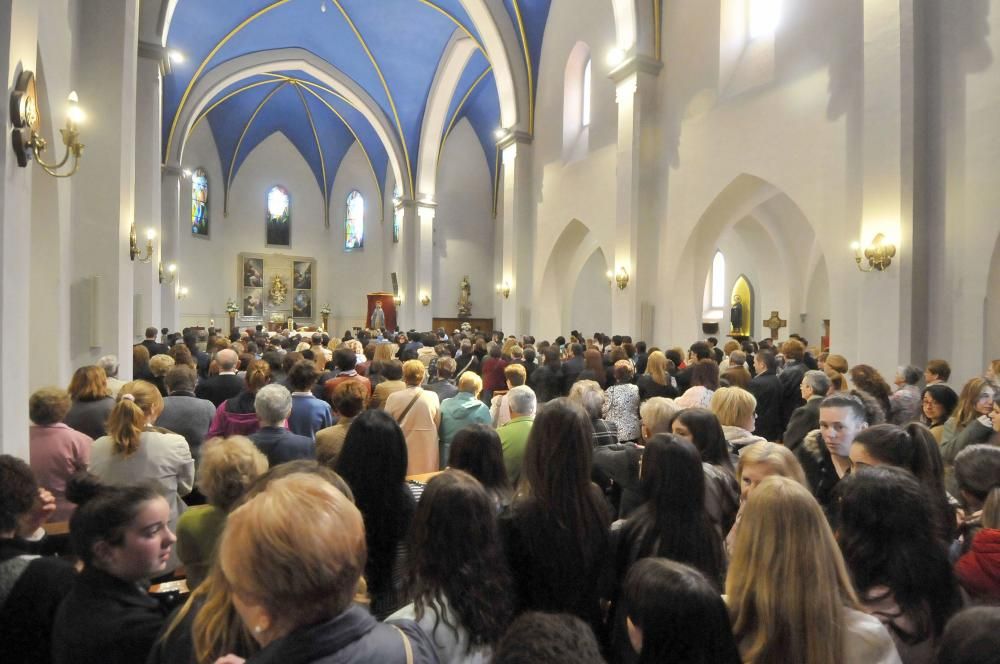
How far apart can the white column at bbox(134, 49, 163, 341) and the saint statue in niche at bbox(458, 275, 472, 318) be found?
13969mm

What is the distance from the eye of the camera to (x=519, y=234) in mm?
17125

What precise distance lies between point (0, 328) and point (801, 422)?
16.1ft

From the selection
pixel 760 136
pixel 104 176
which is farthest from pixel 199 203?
pixel 760 136

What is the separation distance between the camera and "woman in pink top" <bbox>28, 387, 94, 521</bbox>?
11.4ft

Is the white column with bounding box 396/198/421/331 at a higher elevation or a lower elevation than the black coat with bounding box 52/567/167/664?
higher

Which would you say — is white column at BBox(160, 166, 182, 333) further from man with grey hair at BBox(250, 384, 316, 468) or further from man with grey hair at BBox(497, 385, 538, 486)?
man with grey hair at BBox(497, 385, 538, 486)

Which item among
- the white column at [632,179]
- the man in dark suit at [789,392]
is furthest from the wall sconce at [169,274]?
the man in dark suit at [789,392]

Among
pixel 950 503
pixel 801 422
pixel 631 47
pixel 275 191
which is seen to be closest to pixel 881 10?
pixel 631 47

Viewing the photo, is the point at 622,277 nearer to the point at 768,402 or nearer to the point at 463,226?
the point at 768,402

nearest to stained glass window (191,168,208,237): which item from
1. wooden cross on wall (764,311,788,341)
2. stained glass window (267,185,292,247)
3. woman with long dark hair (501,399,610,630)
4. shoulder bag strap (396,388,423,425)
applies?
stained glass window (267,185,292,247)

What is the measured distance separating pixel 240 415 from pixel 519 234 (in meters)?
13.2

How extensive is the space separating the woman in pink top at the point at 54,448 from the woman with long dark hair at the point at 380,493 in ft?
5.63

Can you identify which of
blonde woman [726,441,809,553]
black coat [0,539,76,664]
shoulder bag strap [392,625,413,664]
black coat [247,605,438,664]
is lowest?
black coat [0,539,76,664]

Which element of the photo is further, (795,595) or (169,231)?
(169,231)
